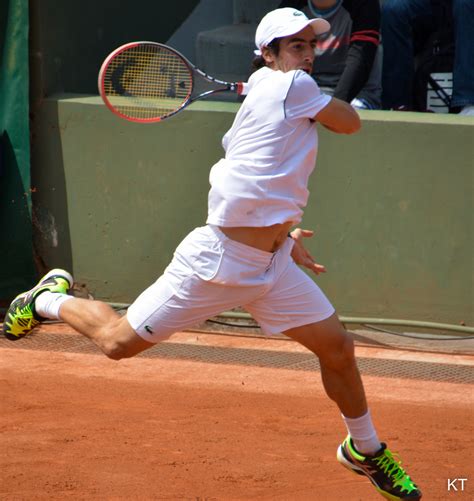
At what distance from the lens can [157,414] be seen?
227 inches

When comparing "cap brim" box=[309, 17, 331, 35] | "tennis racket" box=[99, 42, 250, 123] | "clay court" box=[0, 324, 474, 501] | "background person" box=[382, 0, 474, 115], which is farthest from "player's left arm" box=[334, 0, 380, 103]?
"cap brim" box=[309, 17, 331, 35]

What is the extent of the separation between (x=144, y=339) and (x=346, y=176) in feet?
9.85

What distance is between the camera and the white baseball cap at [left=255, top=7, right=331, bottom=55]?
4.20m

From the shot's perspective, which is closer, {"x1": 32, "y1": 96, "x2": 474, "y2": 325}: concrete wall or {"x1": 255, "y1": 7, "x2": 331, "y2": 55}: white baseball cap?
{"x1": 255, "y1": 7, "x2": 331, "y2": 55}: white baseball cap

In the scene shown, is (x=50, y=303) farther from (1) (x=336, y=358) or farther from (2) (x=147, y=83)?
(2) (x=147, y=83)

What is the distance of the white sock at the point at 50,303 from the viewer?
4.68 meters

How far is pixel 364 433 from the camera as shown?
4547mm

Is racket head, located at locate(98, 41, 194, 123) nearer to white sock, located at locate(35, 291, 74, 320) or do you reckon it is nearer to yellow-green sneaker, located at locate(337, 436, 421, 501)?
white sock, located at locate(35, 291, 74, 320)

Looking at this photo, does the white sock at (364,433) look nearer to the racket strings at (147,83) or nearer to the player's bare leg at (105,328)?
the player's bare leg at (105,328)

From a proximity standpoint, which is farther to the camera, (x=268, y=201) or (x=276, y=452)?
(x=276, y=452)

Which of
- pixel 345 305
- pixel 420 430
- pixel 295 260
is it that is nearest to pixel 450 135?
pixel 345 305

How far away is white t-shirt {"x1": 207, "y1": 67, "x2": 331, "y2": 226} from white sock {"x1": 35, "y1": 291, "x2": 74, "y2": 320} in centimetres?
88

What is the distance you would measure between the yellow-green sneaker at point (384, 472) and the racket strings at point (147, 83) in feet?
7.71

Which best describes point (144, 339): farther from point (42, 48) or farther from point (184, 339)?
point (42, 48)
